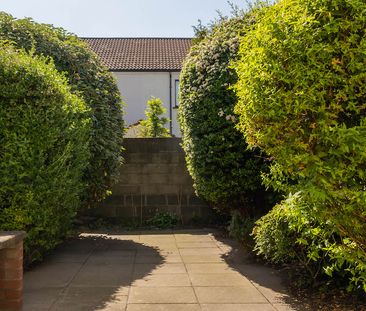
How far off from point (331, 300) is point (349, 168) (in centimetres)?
213

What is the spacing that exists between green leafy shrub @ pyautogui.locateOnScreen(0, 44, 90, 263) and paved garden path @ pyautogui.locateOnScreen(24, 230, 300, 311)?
0.80 metres

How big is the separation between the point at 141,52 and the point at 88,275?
2256cm

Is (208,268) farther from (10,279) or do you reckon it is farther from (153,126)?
(153,126)

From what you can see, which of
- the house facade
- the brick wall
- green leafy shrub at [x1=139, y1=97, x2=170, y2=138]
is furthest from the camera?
the house facade

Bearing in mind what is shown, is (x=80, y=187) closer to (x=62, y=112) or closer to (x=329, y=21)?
(x=62, y=112)

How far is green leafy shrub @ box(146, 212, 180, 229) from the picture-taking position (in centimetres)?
1083

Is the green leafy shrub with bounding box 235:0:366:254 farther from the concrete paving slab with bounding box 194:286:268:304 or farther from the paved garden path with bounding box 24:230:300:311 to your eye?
the paved garden path with bounding box 24:230:300:311

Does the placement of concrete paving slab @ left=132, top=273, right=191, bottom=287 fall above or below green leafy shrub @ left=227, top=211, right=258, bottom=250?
below

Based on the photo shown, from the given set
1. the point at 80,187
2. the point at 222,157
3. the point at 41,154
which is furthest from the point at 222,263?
the point at 41,154

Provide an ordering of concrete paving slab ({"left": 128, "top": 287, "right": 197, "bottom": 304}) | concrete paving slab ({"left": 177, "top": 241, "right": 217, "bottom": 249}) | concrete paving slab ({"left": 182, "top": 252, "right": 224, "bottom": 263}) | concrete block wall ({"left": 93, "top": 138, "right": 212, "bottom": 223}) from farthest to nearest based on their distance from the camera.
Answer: concrete block wall ({"left": 93, "top": 138, "right": 212, "bottom": 223}) < concrete paving slab ({"left": 177, "top": 241, "right": 217, "bottom": 249}) < concrete paving slab ({"left": 182, "top": 252, "right": 224, "bottom": 263}) < concrete paving slab ({"left": 128, "top": 287, "right": 197, "bottom": 304})

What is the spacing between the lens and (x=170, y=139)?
11.3 m

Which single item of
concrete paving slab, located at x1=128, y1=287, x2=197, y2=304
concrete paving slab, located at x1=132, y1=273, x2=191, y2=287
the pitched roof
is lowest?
concrete paving slab, located at x1=128, y1=287, x2=197, y2=304

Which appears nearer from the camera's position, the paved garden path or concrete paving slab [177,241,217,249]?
the paved garden path

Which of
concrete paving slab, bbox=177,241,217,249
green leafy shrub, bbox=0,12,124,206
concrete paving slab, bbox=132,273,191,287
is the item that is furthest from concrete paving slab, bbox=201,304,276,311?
green leafy shrub, bbox=0,12,124,206
